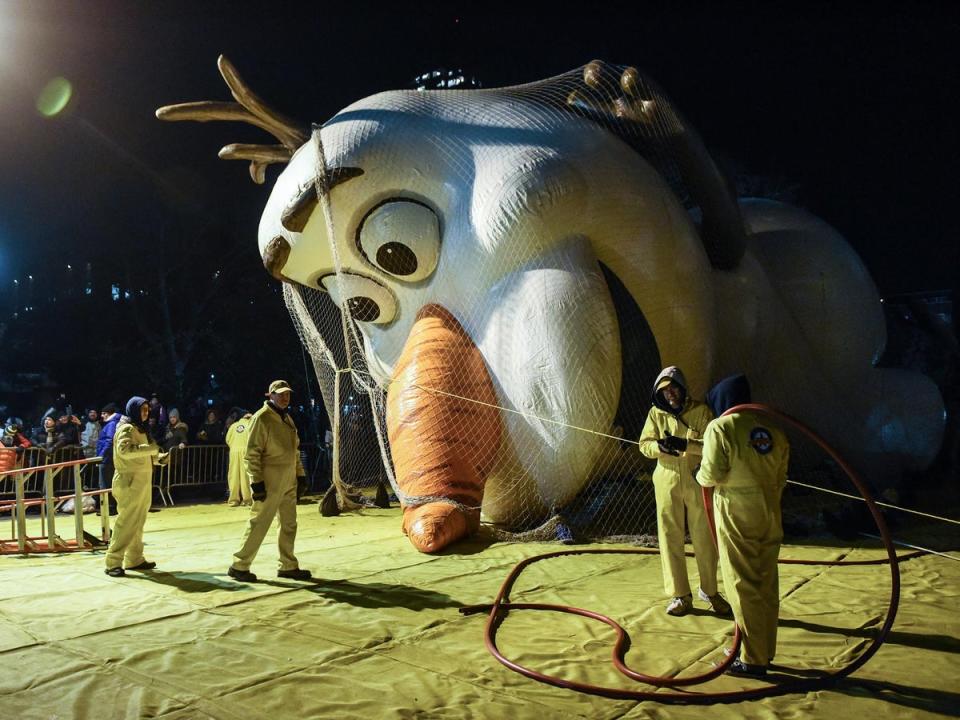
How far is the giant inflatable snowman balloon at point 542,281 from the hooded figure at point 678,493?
2.38 meters

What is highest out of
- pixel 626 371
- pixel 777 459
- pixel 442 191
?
pixel 442 191

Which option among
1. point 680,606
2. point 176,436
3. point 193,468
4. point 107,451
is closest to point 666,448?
point 680,606

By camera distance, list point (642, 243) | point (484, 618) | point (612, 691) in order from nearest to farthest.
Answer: point (612, 691) → point (484, 618) → point (642, 243)

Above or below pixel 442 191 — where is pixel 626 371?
below

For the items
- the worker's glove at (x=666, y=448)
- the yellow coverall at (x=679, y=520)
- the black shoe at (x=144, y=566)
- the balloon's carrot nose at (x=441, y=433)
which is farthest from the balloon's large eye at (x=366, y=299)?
the worker's glove at (x=666, y=448)

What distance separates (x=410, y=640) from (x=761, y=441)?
2366mm

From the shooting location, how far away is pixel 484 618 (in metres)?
4.66

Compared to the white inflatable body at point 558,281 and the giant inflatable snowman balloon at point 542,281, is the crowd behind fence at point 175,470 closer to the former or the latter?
the giant inflatable snowman balloon at point 542,281

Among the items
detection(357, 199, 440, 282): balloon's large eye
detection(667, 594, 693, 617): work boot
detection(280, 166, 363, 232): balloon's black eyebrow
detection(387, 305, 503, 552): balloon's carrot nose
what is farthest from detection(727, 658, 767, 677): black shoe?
detection(280, 166, 363, 232): balloon's black eyebrow

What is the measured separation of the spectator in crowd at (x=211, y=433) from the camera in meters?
14.5

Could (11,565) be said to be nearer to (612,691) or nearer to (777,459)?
(612,691)

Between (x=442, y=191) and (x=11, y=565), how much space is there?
241 inches

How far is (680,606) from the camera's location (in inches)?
184

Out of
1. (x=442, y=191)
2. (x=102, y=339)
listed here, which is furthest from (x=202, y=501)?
(x=102, y=339)
